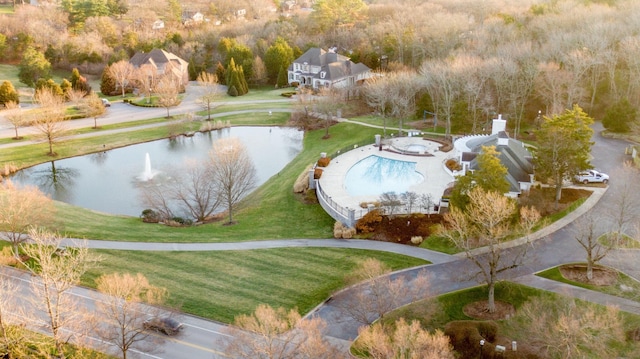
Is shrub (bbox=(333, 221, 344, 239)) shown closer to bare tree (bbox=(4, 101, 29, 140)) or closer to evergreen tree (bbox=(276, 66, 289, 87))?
bare tree (bbox=(4, 101, 29, 140))

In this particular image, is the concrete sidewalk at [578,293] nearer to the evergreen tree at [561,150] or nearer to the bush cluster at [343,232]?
the evergreen tree at [561,150]

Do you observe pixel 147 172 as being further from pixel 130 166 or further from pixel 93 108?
pixel 93 108

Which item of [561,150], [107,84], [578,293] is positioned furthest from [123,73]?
[578,293]

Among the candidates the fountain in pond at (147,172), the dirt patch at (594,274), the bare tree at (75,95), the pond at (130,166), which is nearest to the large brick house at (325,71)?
the pond at (130,166)

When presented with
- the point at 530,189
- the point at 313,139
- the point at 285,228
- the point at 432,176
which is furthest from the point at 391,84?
the point at 285,228

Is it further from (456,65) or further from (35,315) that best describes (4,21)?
(35,315)

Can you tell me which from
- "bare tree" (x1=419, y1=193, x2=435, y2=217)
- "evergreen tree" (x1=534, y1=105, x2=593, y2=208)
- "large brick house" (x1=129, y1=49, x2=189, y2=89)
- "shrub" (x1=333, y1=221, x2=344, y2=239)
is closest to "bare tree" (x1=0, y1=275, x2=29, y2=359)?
"shrub" (x1=333, y1=221, x2=344, y2=239)
